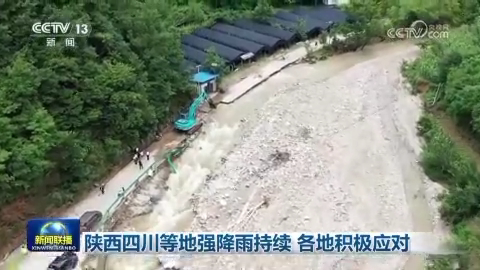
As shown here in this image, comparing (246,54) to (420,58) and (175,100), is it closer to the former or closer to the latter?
(175,100)

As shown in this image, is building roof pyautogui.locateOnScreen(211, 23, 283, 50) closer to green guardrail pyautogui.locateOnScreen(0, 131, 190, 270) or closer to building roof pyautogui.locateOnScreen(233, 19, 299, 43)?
building roof pyautogui.locateOnScreen(233, 19, 299, 43)

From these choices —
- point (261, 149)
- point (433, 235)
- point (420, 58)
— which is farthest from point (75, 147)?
point (420, 58)

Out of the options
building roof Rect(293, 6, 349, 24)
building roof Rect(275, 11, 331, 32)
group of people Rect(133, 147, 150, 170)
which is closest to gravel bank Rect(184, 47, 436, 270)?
group of people Rect(133, 147, 150, 170)

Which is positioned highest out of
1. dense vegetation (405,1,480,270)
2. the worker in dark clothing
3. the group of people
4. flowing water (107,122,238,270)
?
dense vegetation (405,1,480,270)

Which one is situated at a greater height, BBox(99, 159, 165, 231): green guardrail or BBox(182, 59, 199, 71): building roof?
BBox(182, 59, 199, 71): building roof

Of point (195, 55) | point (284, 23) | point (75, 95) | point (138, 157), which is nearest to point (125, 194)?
point (138, 157)

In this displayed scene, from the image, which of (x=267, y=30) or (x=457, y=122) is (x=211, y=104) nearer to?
(x=267, y=30)

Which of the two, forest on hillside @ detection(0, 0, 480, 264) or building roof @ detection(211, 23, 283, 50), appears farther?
building roof @ detection(211, 23, 283, 50)
